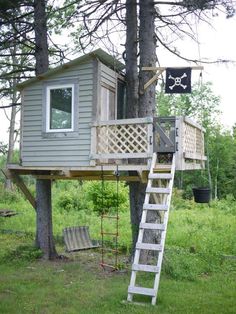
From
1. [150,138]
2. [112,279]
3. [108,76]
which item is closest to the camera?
[150,138]

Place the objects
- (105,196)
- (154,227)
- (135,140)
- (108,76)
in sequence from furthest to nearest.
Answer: (105,196), (108,76), (135,140), (154,227)

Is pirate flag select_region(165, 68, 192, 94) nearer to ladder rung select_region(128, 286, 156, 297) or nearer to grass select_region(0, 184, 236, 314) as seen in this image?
grass select_region(0, 184, 236, 314)

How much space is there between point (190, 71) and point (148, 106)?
4.85ft

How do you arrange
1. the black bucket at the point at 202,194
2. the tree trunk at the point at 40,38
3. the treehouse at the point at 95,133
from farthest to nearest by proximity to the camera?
1. the tree trunk at the point at 40,38
2. the black bucket at the point at 202,194
3. the treehouse at the point at 95,133

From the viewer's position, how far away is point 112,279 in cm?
824

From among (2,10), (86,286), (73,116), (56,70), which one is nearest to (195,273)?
(86,286)

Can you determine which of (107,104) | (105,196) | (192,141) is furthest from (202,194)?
(105,196)

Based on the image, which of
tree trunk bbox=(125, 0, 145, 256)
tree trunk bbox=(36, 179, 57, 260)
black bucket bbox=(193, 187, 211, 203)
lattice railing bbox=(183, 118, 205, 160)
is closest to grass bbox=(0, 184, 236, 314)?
tree trunk bbox=(36, 179, 57, 260)

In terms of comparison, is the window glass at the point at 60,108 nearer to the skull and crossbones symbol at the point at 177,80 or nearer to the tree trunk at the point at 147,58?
the tree trunk at the point at 147,58

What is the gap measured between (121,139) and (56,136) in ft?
4.62

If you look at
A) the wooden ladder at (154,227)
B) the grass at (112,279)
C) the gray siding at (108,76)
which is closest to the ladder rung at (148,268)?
the wooden ladder at (154,227)

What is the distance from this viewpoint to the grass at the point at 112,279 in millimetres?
6453

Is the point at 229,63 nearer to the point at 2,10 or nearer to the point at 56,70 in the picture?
the point at 56,70

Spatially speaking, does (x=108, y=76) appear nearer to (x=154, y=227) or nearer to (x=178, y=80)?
(x=178, y=80)
